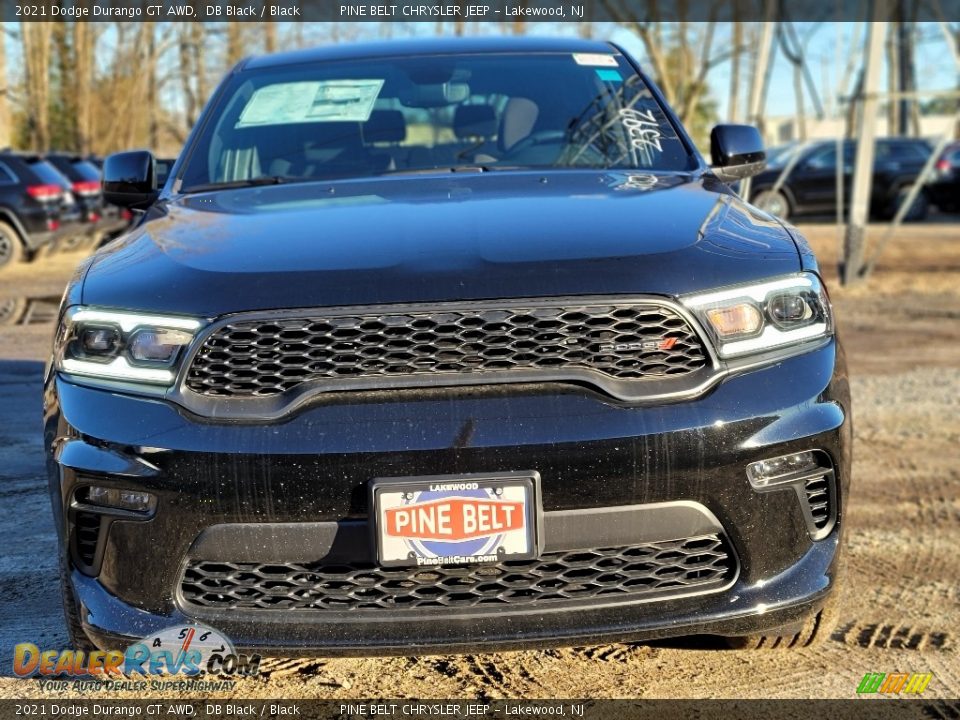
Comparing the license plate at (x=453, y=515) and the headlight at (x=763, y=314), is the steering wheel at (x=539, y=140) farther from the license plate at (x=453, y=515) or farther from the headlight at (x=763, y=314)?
the license plate at (x=453, y=515)

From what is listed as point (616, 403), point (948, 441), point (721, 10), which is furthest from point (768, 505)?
point (721, 10)

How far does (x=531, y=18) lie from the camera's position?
27.2 meters

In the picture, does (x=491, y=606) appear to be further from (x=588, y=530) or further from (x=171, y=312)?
(x=171, y=312)

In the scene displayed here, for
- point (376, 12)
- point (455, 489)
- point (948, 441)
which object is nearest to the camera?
point (455, 489)

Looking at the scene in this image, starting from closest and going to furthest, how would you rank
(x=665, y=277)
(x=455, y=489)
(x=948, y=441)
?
(x=455, y=489)
(x=665, y=277)
(x=948, y=441)

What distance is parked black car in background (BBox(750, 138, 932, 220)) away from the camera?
72.4 feet

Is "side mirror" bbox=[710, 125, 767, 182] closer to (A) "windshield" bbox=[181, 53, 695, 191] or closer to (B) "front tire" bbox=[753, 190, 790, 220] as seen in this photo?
(A) "windshield" bbox=[181, 53, 695, 191]

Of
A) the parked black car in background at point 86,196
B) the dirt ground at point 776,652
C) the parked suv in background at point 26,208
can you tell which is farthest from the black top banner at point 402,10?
the dirt ground at point 776,652

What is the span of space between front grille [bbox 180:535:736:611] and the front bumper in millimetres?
25

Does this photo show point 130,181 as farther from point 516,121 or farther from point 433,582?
point 433,582

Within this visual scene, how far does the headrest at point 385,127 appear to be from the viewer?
4.02 meters

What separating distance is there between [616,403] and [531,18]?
26.0 metres

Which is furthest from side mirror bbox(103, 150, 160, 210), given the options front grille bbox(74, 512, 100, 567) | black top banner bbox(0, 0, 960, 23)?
black top banner bbox(0, 0, 960, 23)

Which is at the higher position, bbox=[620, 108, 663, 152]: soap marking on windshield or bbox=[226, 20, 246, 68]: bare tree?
bbox=[226, 20, 246, 68]: bare tree
